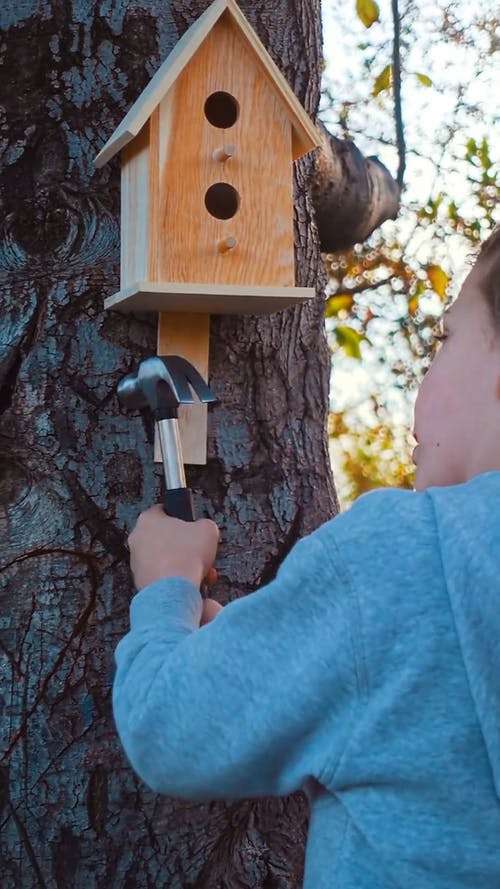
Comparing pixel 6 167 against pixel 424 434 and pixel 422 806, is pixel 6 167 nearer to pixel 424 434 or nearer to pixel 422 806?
pixel 424 434

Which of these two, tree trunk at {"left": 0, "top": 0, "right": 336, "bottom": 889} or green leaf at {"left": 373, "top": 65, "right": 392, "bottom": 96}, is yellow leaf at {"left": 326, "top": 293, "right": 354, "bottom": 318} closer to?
green leaf at {"left": 373, "top": 65, "right": 392, "bottom": 96}

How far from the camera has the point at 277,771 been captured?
44.8 inches

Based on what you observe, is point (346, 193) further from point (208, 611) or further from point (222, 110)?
point (208, 611)

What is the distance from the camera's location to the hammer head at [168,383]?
1451 mm

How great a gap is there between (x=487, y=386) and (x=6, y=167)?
863 millimetres

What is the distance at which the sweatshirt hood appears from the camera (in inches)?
41.7

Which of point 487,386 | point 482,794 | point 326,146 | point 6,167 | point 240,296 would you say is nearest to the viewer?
point 482,794

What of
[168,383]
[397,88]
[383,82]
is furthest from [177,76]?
[383,82]

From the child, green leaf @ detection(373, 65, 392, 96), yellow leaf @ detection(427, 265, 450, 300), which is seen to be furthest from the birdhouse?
yellow leaf @ detection(427, 265, 450, 300)

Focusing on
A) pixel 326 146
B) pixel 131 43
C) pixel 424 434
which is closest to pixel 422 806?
pixel 424 434

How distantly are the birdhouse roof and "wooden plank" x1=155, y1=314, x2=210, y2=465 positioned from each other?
10.6 inches

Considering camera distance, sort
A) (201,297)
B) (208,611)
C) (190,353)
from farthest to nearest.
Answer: (190,353) < (201,297) < (208,611)

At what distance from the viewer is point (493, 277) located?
1289mm

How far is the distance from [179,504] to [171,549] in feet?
0.29
